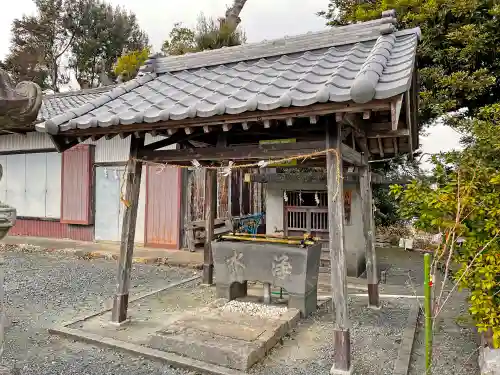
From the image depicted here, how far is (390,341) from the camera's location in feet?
15.4

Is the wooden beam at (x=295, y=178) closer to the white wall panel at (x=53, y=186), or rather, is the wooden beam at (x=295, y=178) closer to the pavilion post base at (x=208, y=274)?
the pavilion post base at (x=208, y=274)

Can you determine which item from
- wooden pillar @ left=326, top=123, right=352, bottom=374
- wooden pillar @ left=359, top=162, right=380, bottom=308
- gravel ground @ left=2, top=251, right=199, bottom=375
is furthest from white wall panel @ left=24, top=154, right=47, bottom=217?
wooden pillar @ left=326, top=123, right=352, bottom=374

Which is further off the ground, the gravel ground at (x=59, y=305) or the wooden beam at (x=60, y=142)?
the wooden beam at (x=60, y=142)

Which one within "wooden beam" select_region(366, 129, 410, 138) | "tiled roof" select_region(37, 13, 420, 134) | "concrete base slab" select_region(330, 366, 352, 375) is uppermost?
"tiled roof" select_region(37, 13, 420, 134)

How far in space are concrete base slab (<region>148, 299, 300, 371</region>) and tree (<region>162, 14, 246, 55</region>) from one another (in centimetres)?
1222

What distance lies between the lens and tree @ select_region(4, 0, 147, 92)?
74.0 feet

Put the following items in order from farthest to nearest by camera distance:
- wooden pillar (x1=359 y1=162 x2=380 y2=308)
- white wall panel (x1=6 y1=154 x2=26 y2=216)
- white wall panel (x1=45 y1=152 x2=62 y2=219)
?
white wall panel (x1=6 y1=154 x2=26 y2=216)
white wall panel (x1=45 y1=152 x2=62 y2=219)
wooden pillar (x1=359 y1=162 x2=380 y2=308)

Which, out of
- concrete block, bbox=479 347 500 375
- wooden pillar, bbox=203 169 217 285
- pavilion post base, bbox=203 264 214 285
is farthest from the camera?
pavilion post base, bbox=203 264 214 285

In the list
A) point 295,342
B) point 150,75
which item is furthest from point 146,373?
point 150,75

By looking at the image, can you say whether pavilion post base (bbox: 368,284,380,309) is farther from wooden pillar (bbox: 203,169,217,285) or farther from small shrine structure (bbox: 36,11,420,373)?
wooden pillar (bbox: 203,169,217,285)

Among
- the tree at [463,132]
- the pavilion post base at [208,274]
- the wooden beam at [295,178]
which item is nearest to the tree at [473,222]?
the tree at [463,132]

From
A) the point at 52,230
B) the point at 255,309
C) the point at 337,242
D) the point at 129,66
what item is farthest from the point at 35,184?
the point at 337,242

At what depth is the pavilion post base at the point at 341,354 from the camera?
3754 millimetres

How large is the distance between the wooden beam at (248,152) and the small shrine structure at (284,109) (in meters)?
0.01
